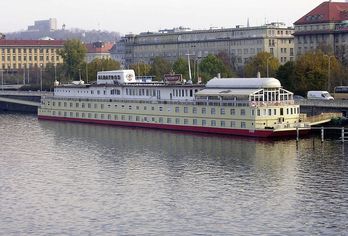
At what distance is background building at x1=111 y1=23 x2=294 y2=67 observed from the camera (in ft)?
477

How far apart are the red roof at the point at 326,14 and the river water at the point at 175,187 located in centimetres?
6296

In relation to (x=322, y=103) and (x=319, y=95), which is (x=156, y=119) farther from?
(x=322, y=103)

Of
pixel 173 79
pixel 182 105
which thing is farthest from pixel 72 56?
pixel 182 105

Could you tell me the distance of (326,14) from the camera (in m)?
129

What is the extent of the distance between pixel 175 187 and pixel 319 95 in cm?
3860

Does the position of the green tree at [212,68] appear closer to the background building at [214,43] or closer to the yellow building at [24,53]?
the background building at [214,43]

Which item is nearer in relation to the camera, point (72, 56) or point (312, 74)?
point (312, 74)

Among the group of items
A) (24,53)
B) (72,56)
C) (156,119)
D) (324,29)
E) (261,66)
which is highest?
(24,53)

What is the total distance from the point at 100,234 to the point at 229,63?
106m

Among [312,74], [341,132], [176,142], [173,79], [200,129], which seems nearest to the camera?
[341,132]

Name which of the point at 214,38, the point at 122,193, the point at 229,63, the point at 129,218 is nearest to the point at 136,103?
the point at 122,193

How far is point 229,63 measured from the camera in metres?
141

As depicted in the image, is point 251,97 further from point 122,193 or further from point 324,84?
point 122,193

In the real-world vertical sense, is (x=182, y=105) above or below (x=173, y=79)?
below
